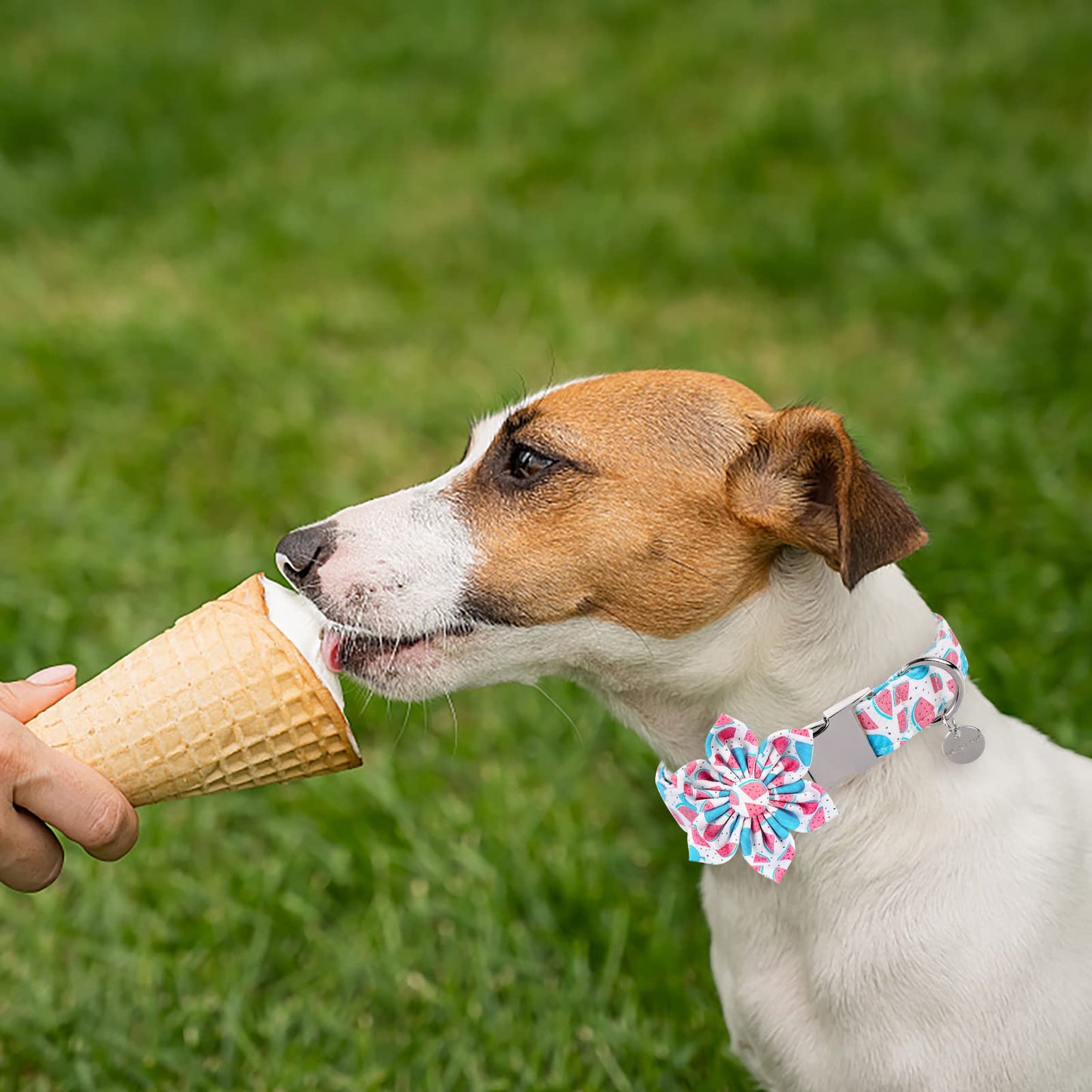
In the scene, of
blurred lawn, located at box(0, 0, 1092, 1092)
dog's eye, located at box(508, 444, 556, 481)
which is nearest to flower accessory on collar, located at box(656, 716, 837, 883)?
dog's eye, located at box(508, 444, 556, 481)

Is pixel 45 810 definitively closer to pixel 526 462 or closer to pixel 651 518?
pixel 526 462

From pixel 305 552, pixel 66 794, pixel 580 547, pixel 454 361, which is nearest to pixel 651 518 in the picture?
pixel 580 547

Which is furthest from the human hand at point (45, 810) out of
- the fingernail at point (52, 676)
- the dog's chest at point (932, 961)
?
the dog's chest at point (932, 961)

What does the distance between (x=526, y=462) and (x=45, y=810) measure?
3.59ft

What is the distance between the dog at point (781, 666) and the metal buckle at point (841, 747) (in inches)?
1.2

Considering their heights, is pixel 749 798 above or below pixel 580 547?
below

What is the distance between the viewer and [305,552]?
8.06 feet

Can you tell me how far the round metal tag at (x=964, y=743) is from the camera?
236 centimetres

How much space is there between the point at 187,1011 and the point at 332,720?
1.27 metres

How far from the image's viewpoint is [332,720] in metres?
2.43

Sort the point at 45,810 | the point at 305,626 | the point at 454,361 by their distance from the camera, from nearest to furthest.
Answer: the point at 45,810 < the point at 305,626 < the point at 454,361

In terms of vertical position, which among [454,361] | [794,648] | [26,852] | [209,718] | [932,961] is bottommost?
[454,361]

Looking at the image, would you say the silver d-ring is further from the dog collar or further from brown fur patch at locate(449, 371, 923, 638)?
brown fur patch at locate(449, 371, 923, 638)

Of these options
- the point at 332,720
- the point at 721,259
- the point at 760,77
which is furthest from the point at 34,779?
the point at 760,77
